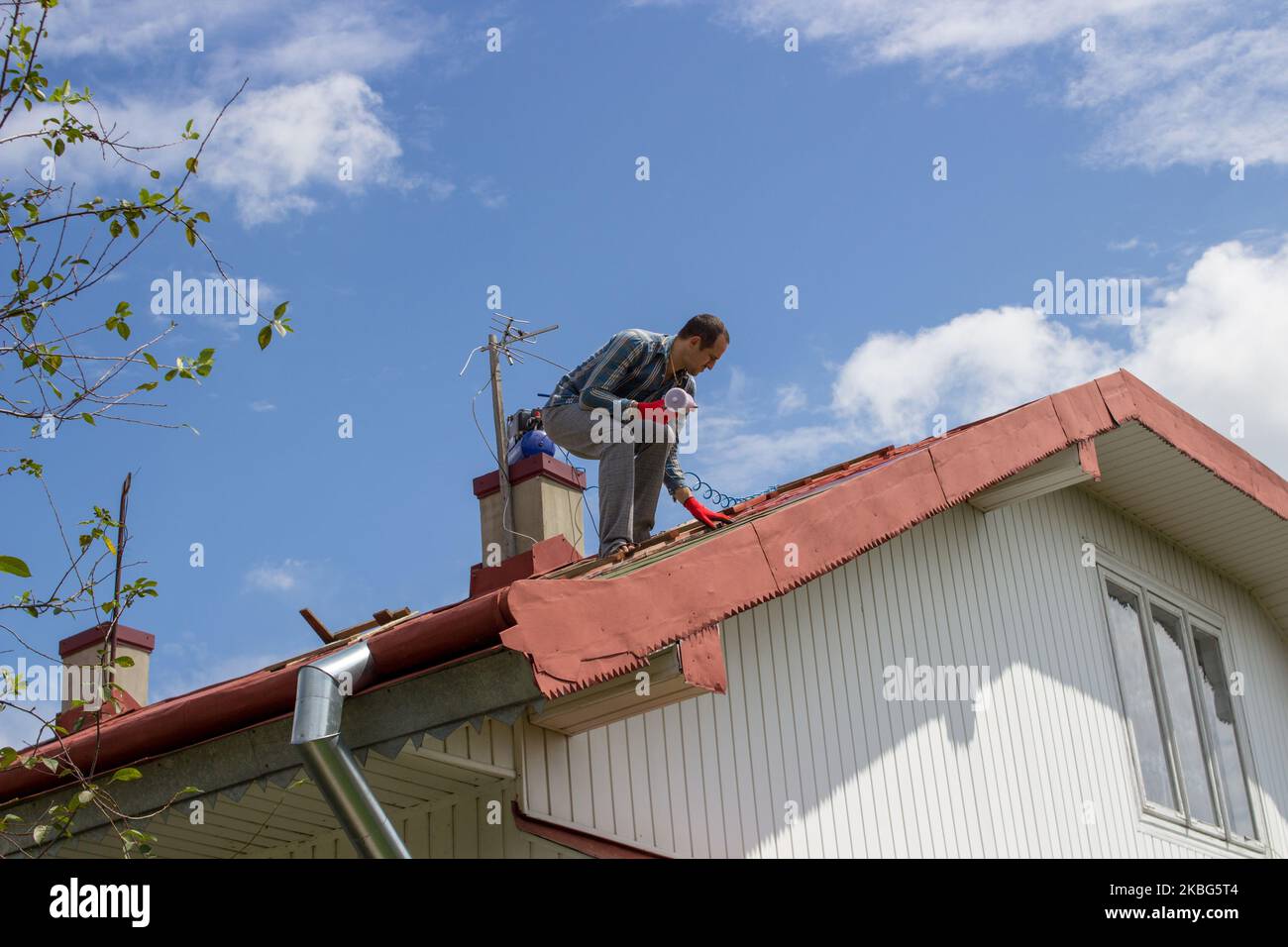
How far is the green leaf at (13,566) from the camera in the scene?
133 inches

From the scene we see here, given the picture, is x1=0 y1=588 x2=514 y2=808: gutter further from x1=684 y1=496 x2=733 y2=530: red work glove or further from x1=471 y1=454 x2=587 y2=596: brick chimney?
x1=471 y1=454 x2=587 y2=596: brick chimney

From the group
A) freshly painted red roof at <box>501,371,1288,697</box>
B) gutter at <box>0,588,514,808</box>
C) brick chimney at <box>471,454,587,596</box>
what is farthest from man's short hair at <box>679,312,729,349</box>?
brick chimney at <box>471,454,587,596</box>

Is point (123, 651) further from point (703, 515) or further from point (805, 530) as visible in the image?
point (805, 530)

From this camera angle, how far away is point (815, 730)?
6.59 m

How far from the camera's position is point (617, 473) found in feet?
21.7

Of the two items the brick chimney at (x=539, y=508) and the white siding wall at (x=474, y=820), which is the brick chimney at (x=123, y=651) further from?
the white siding wall at (x=474, y=820)

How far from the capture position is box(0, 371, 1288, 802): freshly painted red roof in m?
4.68

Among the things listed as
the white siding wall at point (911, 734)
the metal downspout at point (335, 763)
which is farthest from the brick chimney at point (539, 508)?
the metal downspout at point (335, 763)

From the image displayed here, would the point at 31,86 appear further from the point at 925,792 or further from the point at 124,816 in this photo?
the point at 925,792

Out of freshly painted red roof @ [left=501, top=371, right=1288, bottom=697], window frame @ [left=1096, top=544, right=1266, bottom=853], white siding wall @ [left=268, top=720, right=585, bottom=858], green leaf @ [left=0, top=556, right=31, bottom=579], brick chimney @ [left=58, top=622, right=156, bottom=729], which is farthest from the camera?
brick chimney @ [left=58, top=622, right=156, bottom=729]
